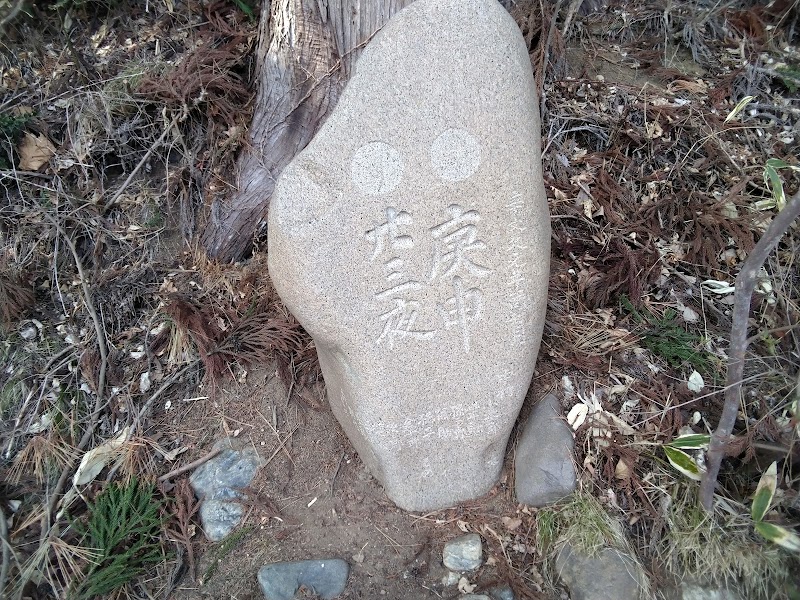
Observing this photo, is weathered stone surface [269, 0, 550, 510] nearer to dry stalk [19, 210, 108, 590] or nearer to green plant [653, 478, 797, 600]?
green plant [653, 478, 797, 600]

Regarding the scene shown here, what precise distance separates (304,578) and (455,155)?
153cm

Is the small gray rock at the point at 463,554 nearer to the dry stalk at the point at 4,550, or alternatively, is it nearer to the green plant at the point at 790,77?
the dry stalk at the point at 4,550

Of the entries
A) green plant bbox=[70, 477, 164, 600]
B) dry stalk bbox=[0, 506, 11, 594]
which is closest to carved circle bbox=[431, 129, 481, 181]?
green plant bbox=[70, 477, 164, 600]

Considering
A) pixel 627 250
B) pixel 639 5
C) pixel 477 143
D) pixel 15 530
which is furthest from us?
pixel 639 5

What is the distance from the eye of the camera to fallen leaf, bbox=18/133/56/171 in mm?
2811

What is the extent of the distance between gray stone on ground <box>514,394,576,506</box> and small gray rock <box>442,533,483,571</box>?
0.80ft

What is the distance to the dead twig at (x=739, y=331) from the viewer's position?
1.43 m

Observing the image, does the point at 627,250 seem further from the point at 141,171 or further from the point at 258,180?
the point at 141,171

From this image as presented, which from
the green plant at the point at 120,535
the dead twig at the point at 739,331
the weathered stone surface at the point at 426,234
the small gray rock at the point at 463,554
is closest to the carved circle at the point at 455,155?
the weathered stone surface at the point at 426,234

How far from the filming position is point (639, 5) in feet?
10.4

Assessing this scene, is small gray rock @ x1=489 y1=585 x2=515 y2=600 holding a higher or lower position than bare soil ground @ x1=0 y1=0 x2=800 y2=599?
lower

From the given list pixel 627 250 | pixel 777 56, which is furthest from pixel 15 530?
pixel 777 56

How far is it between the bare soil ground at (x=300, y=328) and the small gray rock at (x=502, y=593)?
0.04 metres

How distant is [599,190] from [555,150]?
0.30m
